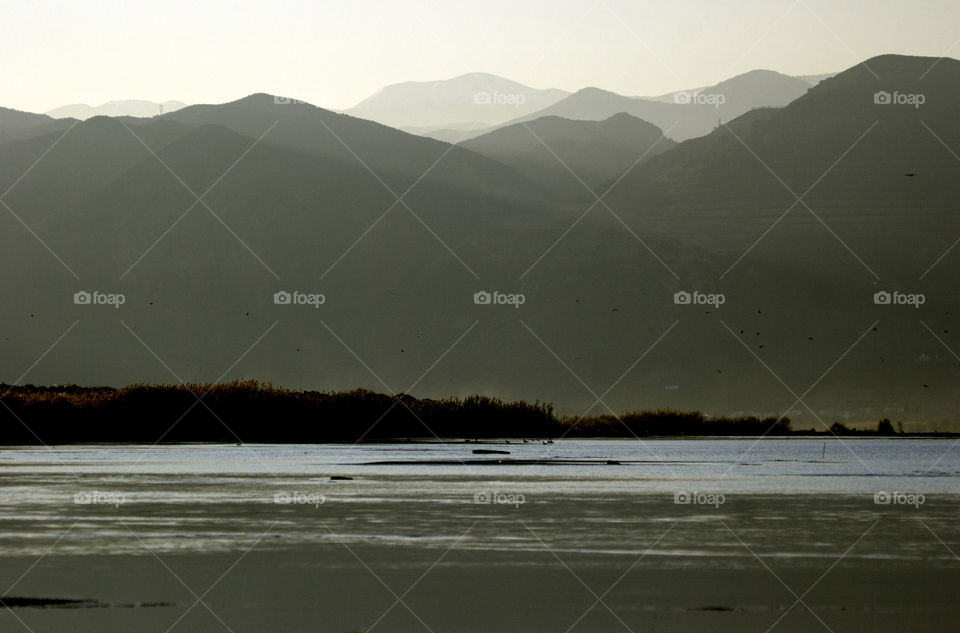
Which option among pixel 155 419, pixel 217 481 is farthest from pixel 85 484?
pixel 155 419

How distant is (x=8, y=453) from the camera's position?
75250 mm

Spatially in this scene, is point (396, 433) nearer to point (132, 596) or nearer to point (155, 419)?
point (155, 419)

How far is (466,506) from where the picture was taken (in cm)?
3981

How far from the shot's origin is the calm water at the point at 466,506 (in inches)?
1212

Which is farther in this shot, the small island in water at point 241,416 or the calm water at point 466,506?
the small island in water at point 241,416

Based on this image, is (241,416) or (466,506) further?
(241,416)

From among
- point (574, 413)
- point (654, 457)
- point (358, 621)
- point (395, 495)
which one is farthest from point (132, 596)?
point (574, 413)

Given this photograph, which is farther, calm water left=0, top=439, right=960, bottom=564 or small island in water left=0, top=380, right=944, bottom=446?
small island in water left=0, top=380, right=944, bottom=446

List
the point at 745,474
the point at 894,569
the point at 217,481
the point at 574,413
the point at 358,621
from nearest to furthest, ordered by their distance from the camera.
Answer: the point at 358,621, the point at 894,569, the point at 217,481, the point at 745,474, the point at 574,413

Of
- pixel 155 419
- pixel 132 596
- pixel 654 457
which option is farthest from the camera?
pixel 155 419

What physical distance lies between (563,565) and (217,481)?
2653 centimetres

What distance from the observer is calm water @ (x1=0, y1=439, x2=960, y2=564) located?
101 feet

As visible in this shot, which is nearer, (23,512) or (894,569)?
(894,569)

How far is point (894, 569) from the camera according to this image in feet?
87.3
